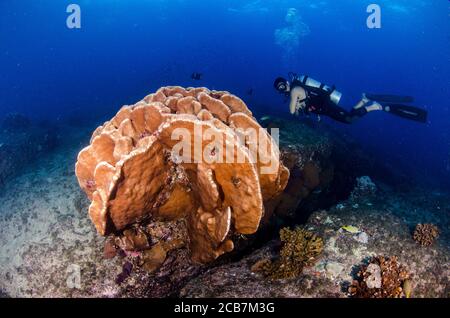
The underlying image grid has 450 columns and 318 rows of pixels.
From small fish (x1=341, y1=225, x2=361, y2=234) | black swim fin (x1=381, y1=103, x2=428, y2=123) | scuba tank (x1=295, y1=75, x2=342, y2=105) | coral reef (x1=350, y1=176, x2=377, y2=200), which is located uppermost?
scuba tank (x1=295, y1=75, x2=342, y2=105)

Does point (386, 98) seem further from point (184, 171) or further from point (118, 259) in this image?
point (118, 259)

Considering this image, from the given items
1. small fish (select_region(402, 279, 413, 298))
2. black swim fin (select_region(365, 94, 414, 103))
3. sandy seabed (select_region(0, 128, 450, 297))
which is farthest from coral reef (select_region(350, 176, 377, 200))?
small fish (select_region(402, 279, 413, 298))

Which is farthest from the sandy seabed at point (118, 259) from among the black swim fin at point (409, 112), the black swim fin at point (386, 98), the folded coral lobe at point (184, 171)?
the black swim fin at point (386, 98)

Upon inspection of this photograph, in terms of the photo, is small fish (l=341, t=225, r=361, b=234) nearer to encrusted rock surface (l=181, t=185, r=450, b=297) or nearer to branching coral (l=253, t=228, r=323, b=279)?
encrusted rock surface (l=181, t=185, r=450, b=297)

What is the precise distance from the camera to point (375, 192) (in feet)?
30.9

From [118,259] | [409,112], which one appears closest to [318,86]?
[409,112]

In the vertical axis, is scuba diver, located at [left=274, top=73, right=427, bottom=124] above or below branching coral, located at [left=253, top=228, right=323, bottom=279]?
above

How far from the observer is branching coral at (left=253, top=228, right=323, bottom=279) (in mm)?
4766

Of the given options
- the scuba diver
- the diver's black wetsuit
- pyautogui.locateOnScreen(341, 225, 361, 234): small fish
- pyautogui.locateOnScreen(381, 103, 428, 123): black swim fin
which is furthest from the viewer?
pyautogui.locateOnScreen(381, 103, 428, 123): black swim fin

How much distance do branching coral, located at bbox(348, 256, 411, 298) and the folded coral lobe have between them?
1.82 m

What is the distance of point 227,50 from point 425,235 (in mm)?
95715

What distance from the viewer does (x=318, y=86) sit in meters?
9.58

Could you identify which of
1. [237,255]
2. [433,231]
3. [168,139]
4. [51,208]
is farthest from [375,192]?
[51,208]
